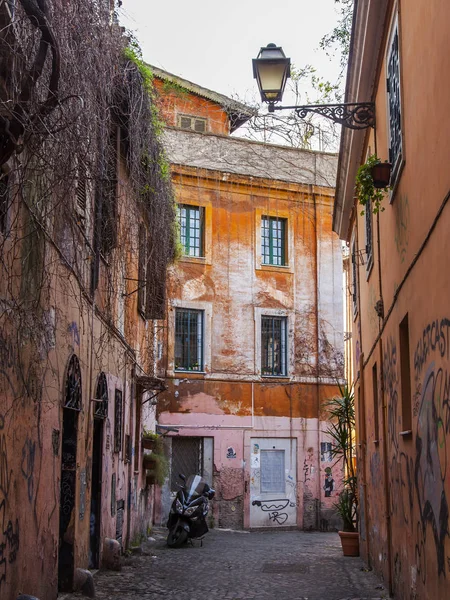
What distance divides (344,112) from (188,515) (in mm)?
9689

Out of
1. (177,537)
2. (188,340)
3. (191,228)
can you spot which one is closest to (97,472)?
(177,537)

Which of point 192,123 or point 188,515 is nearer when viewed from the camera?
point 188,515

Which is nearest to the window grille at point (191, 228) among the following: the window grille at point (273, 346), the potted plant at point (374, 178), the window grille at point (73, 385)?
the window grille at point (273, 346)

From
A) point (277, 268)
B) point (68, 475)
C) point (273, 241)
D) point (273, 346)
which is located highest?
point (273, 241)

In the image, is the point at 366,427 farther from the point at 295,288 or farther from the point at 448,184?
the point at 295,288

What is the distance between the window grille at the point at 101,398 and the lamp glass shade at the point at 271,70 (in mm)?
4813

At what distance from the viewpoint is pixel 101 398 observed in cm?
1200

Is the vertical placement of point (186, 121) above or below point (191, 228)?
above

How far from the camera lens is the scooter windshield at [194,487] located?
56.5 ft

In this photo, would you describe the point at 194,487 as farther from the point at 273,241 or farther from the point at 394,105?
the point at 394,105

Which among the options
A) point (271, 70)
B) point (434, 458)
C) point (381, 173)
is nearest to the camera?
point (434, 458)

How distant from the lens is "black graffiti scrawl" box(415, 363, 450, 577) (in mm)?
5547

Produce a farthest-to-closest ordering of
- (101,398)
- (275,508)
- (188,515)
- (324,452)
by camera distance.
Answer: (324,452), (275,508), (188,515), (101,398)

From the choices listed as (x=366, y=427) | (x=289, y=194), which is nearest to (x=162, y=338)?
(x=289, y=194)
